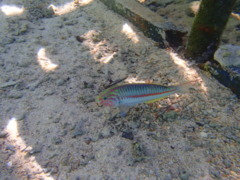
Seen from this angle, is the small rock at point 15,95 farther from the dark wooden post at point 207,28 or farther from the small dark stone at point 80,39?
the dark wooden post at point 207,28

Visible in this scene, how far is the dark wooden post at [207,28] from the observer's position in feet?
10.1

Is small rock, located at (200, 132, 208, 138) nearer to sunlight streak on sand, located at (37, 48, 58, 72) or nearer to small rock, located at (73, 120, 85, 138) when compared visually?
small rock, located at (73, 120, 85, 138)

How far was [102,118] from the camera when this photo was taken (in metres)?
2.94

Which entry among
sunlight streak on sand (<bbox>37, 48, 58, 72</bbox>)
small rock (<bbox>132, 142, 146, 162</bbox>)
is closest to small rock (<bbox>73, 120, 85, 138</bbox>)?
small rock (<bbox>132, 142, 146, 162</bbox>)

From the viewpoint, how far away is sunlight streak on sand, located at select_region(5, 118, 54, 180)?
227 centimetres

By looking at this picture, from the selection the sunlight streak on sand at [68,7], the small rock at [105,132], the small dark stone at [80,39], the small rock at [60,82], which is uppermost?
the sunlight streak on sand at [68,7]

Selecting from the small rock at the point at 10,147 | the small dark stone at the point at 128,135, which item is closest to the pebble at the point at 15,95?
the small rock at the point at 10,147

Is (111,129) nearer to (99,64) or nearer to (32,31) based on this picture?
(99,64)

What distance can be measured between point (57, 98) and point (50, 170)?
53.1 inches

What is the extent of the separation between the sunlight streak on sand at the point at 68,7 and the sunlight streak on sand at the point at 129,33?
2.20 m

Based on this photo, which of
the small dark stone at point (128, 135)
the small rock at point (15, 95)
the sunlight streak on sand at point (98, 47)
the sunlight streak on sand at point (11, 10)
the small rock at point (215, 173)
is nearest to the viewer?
the small rock at point (215, 173)

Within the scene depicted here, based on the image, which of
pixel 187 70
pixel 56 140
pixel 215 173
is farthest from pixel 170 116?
pixel 56 140

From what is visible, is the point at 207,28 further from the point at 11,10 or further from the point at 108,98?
the point at 11,10

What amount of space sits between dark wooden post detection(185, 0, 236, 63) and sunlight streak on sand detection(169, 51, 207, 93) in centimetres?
20
